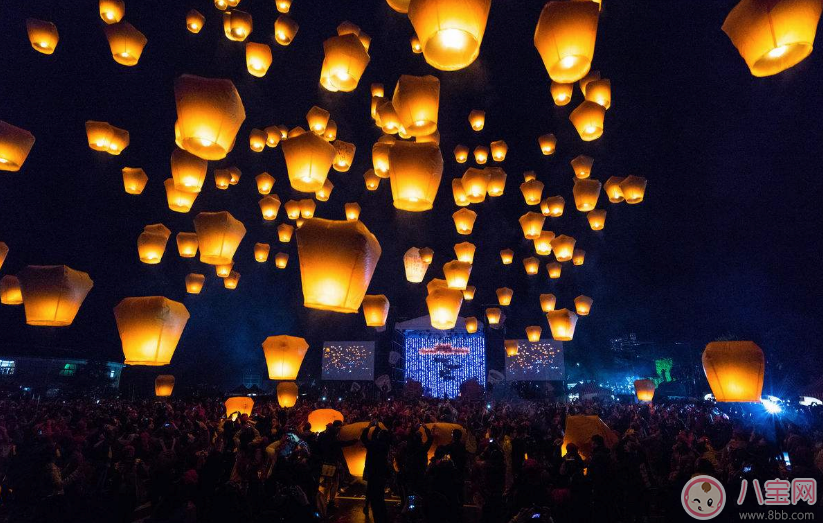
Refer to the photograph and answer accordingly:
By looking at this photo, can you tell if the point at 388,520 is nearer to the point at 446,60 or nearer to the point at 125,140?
the point at 446,60

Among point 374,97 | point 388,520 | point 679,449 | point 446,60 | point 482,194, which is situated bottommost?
point 388,520

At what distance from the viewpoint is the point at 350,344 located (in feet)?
83.8

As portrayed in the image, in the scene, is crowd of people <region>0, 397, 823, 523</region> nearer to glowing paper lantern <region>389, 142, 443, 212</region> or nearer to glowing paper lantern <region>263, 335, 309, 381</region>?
glowing paper lantern <region>263, 335, 309, 381</region>

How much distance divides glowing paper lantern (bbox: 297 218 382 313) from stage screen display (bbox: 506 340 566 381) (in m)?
22.2

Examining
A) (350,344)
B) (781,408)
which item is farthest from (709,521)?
(350,344)

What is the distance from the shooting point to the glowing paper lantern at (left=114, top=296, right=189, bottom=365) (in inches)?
187

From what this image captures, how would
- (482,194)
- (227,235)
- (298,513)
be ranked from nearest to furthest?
(298,513)
(227,235)
(482,194)

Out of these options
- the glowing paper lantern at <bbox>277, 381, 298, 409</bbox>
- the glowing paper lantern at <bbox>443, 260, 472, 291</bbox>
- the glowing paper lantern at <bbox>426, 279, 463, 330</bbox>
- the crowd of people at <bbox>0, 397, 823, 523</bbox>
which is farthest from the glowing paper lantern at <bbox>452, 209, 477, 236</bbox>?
the glowing paper lantern at <bbox>277, 381, 298, 409</bbox>

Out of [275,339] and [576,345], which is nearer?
[275,339]

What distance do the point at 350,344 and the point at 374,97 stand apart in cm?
1875

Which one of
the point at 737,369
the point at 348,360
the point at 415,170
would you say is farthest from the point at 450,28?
the point at 348,360

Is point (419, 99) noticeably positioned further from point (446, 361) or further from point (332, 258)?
point (446, 361)

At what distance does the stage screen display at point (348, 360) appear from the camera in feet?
81.9

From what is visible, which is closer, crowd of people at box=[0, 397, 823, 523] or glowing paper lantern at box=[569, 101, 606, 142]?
crowd of people at box=[0, 397, 823, 523]
